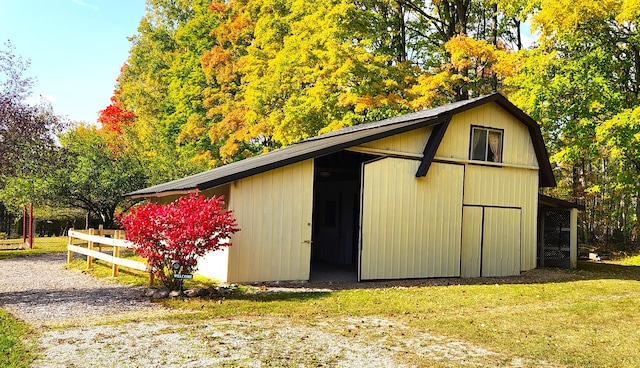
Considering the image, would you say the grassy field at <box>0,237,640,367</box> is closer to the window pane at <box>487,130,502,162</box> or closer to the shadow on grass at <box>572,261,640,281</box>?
the shadow on grass at <box>572,261,640,281</box>

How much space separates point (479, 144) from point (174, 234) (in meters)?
8.72

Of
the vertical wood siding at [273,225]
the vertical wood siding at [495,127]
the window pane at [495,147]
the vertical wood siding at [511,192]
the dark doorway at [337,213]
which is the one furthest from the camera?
the dark doorway at [337,213]

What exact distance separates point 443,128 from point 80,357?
1020cm

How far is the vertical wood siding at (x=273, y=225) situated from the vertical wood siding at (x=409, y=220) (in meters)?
1.52

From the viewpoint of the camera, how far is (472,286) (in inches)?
509

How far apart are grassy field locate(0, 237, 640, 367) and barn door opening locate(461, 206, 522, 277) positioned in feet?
4.08

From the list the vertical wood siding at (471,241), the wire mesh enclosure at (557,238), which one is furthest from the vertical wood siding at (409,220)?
the wire mesh enclosure at (557,238)

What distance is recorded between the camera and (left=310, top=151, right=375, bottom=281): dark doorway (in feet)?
55.1

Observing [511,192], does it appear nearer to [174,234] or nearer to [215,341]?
[174,234]

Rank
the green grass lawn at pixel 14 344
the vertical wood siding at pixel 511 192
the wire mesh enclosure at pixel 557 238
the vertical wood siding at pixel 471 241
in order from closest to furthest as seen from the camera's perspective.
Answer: the green grass lawn at pixel 14 344
the vertical wood siding at pixel 471 241
the vertical wood siding at pixel 511 192
the wire mesh enclosure at pixel 557 238

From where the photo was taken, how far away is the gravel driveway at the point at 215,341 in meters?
6.11

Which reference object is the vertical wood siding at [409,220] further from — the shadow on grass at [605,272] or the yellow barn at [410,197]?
the shadow on grass at [605,272]

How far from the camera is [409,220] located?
1396 centimetres

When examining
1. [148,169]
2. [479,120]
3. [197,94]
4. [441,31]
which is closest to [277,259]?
[479,120]
